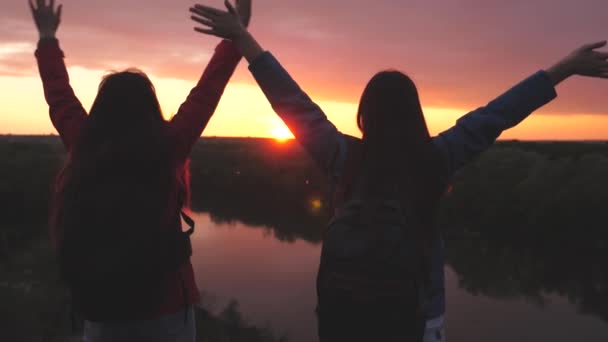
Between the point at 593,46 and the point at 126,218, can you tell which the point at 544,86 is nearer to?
the point at 593,46

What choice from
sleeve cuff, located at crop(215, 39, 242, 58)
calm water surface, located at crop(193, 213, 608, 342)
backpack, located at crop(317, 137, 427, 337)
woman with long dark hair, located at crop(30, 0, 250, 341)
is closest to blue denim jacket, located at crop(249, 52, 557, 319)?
backpack, located at crop(317, 137, 427, 337)

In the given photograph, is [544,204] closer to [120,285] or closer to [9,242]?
[9,242]

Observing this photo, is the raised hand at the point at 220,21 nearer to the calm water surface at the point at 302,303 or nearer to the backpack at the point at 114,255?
the backpack at the point at 114,255

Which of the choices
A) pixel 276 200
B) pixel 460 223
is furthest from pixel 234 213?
pixel 460 223

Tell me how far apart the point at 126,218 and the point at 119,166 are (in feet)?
0.64

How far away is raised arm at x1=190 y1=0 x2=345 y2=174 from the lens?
1.89 meters

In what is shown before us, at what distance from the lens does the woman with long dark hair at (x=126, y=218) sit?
1918 millimetres

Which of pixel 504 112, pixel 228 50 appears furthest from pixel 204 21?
pixel 504 112

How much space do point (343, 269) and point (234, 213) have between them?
2726 cm

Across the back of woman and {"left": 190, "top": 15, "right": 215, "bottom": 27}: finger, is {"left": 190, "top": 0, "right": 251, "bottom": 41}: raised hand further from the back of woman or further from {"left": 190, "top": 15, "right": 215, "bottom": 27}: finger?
the back of woman

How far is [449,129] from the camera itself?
1939mm

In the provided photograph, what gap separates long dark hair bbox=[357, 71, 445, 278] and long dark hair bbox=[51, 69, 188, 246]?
2.58ft

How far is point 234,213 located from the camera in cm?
2867

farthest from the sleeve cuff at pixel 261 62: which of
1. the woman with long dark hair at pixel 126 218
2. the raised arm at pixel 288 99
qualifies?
the woman with long dark hair at pixel 126 218
